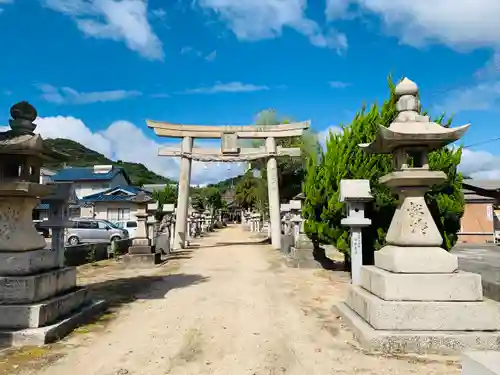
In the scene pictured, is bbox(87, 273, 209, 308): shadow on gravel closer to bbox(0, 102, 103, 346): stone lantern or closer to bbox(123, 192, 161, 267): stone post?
bbox(0, 102, 103, 346): stone lantern

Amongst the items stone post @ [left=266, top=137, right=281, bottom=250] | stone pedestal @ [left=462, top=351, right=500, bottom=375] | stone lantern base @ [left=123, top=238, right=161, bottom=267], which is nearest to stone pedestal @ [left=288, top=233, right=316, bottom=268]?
stone lantern base @ [left=123, top=238, right=161, bottom=267]

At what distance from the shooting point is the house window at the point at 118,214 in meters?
38.8

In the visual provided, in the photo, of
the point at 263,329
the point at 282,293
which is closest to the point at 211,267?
the point at 282,293

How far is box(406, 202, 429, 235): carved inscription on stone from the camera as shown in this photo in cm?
574

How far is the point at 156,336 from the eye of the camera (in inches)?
228

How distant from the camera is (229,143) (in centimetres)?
2161

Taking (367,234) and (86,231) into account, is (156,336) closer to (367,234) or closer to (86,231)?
(367,234)

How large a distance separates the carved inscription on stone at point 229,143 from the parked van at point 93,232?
31.3 feet

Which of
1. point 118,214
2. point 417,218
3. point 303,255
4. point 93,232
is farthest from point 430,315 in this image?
point 118,214

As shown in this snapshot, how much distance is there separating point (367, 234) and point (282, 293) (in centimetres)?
280

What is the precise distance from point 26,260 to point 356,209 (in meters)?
6.60

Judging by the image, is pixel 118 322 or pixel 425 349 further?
pixel 118 322

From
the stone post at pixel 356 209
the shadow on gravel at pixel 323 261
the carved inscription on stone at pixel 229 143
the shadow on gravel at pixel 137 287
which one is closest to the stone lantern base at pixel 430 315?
A: the stone post at pixel 356 209

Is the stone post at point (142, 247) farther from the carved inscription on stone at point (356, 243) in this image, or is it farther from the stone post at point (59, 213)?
the carved inscription on stone at point (356, 243)
